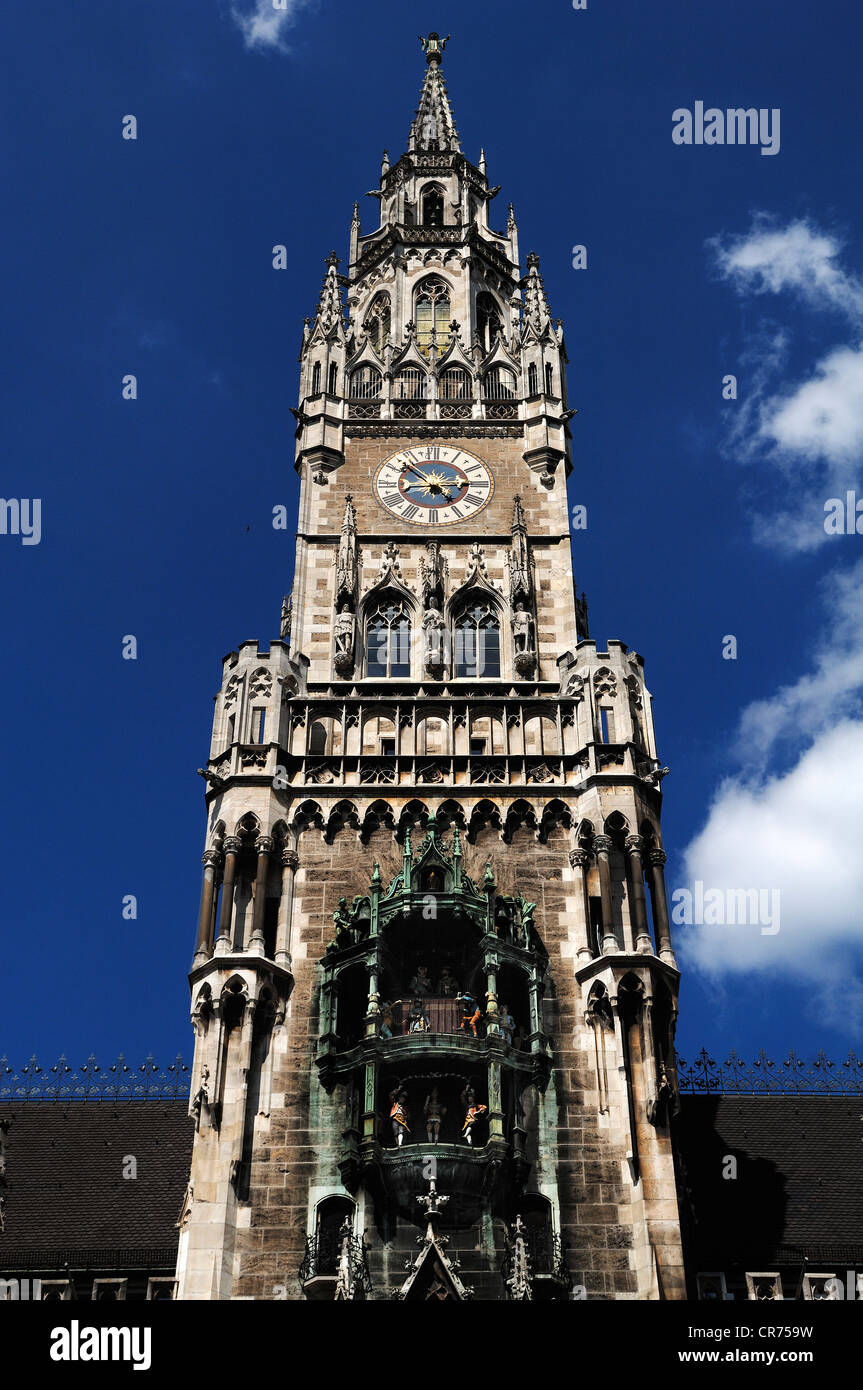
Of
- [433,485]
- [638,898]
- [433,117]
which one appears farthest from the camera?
[433,117]

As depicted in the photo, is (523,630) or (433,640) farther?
(523,630)

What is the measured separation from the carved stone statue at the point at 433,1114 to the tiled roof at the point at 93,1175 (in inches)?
250

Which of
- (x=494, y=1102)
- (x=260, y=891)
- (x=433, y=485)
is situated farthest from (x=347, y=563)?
(x=494, y=1102)

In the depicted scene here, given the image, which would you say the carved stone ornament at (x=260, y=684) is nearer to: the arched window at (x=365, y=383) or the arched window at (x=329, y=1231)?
the arched window at (x=329, y=1231)

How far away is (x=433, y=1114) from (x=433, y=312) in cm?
2567

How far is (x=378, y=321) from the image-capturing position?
4822cm

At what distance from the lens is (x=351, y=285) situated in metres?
50.2

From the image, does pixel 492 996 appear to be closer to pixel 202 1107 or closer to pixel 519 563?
pixel 202 1107

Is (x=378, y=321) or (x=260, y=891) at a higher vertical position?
(x=378, y=321)

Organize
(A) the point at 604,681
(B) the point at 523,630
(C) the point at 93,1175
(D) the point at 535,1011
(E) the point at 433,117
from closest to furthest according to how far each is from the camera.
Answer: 1. (D) the point at 535,1011
2. (C) the point at 93,1175
3. (A) the point at 604,681
4. (B) the point at 523,630
5. (E) the point at 433,117

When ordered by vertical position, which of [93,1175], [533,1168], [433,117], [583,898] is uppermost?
[433,117]

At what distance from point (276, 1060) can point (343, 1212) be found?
9.89 feet
